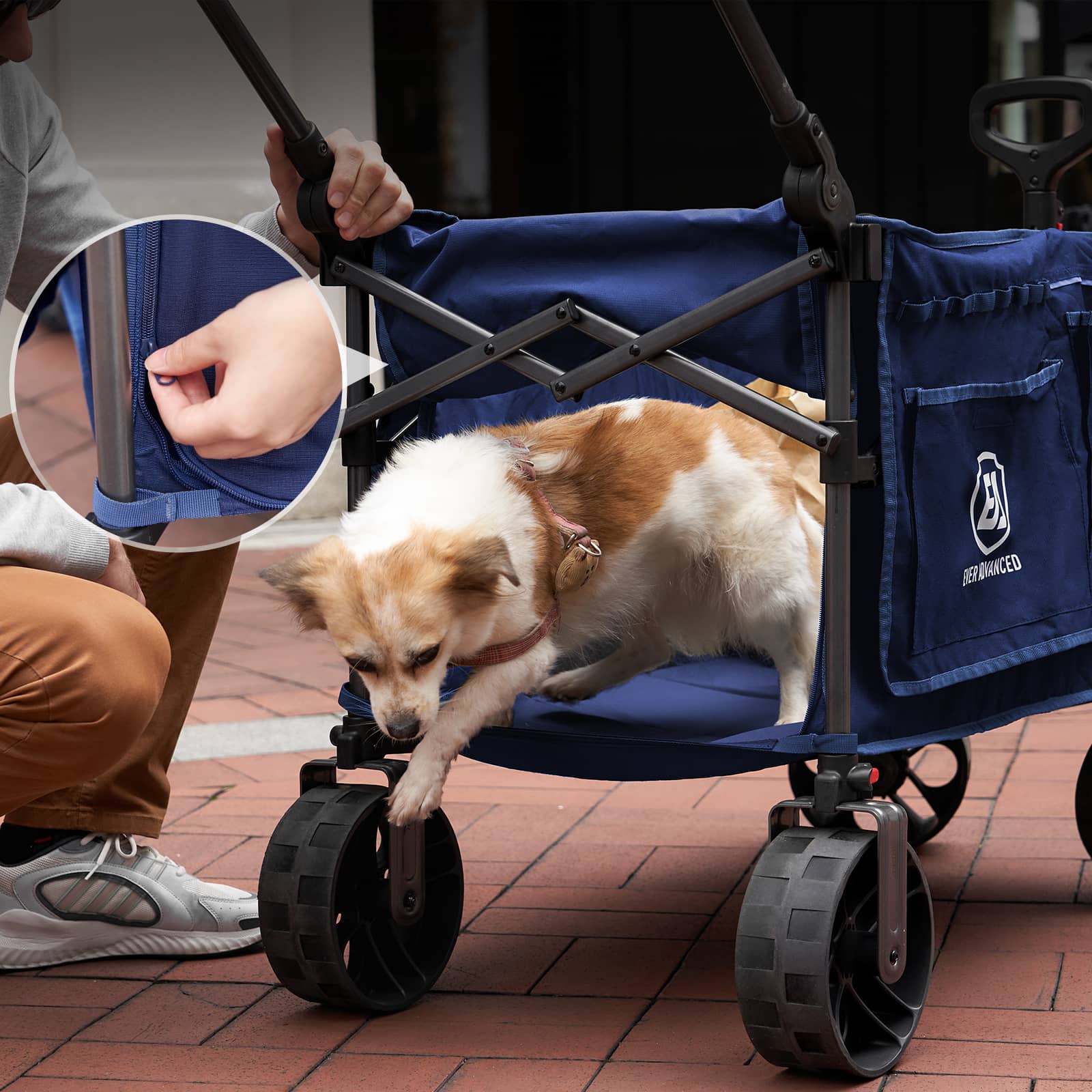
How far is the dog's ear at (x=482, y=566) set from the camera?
7.88 ft

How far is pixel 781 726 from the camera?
2.65 metres

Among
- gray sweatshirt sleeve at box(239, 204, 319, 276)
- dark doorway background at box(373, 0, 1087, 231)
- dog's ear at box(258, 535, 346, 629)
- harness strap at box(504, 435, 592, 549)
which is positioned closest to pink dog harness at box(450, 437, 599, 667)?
harness strap at box(504, 435, 592, 549)

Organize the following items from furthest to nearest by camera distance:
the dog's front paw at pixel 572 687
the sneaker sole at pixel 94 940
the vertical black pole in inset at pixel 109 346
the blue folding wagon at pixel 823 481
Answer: the dog's front paw at pixel 572 687
the sneaker sole at pixel 94 940
the vertical black pole in inset at pixel 109 346
the blue folding wagon at pixel 823 481

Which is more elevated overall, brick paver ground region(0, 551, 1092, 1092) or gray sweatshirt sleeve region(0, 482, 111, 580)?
gray sweatshirt sleeve region(0, 482, 111, 580)

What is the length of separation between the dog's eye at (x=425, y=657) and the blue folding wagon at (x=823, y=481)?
0.22 meters

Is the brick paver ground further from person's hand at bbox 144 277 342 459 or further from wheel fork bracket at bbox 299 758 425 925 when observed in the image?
person's hand at bbox 144 277 342 459

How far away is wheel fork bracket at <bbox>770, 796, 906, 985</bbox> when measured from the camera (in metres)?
2.28

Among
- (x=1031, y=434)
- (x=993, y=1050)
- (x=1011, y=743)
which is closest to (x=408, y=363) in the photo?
(x=1031, y=434)

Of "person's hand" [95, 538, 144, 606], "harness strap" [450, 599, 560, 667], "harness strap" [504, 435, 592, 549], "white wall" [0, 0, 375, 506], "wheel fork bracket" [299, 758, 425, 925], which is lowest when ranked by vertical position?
"wheel fork bracket" [299, 758, 425, 925]

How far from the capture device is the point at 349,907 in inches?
101

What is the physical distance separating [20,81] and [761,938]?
185cm

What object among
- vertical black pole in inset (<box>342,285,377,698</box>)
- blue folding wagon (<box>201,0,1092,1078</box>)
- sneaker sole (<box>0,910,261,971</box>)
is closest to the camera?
blue folding wagon (<box>201,0,1092,1078</box>)

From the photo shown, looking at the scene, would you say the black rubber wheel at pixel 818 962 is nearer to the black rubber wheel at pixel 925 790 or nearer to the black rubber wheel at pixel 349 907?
the black rubber wheel at pixel 349 907

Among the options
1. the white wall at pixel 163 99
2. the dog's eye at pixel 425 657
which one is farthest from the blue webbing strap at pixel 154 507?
the white wall at pixel 163 99
